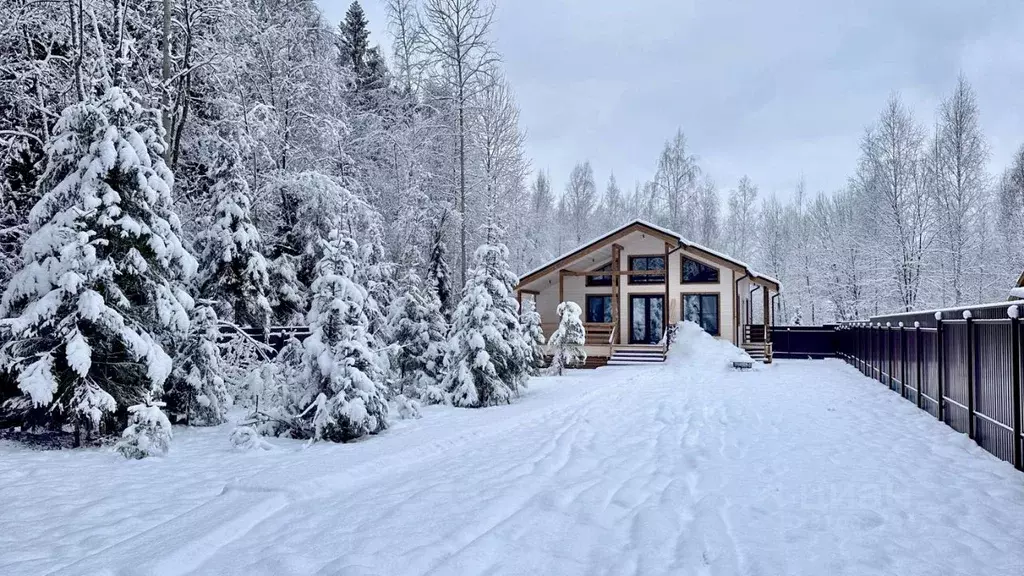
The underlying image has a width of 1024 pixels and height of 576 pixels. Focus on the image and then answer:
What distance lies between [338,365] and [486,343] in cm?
479

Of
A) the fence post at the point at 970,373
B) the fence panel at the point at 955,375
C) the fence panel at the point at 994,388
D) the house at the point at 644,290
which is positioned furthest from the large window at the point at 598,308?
the fence panel at the point at 994,388

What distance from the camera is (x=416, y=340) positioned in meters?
13.4

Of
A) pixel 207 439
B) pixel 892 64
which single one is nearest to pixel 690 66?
pixel 892 64

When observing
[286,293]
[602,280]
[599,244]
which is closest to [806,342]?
[602,280]

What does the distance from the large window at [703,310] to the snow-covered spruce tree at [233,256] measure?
1857 cm

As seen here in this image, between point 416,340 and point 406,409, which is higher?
point 416,340

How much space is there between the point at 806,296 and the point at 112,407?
45.4 meters

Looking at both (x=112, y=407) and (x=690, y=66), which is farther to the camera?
(x=690, y=66)

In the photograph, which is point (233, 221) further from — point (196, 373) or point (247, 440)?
point (247, 440)

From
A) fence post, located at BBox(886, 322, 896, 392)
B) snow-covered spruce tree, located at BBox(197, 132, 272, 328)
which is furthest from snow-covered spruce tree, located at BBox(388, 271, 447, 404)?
fence post, located at BBox(886, 322, 896, 392)

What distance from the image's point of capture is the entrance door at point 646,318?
26.1 metres

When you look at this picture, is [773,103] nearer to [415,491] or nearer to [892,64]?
[892,64]

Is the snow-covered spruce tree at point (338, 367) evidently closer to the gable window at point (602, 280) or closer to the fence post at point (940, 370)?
the fence post at point (940, 370)

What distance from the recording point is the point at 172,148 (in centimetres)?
1192
